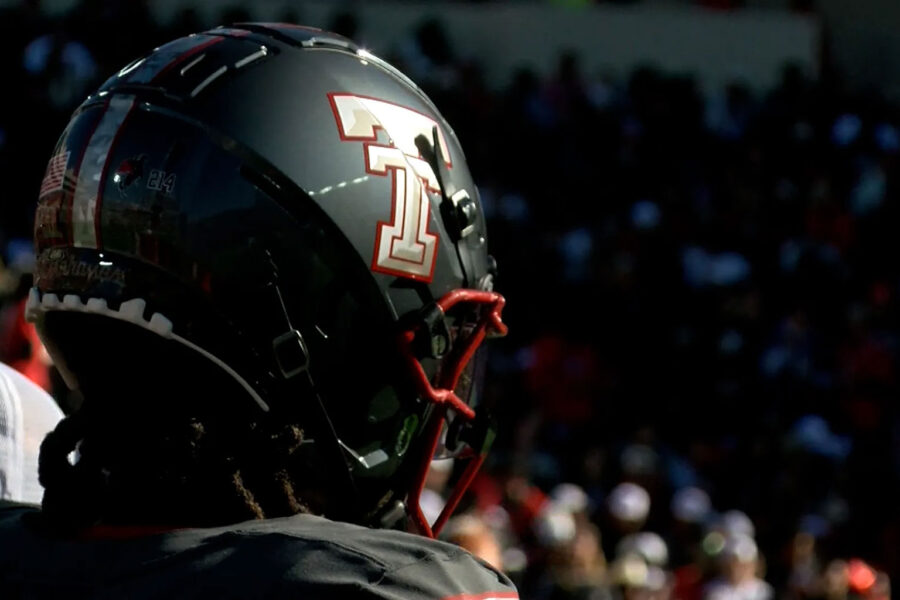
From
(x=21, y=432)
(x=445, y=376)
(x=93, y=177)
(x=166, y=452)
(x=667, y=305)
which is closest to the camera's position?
(x=166, y=452)

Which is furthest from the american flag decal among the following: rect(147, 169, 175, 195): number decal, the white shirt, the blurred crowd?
the blurred crowd

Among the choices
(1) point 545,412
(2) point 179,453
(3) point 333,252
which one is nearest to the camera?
(2) point 179,453

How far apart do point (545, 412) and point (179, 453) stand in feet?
29.1

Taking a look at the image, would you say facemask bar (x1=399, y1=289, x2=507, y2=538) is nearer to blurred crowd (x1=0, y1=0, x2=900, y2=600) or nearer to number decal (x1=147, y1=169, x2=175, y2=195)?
number decal (x1=147, y1=169, x2=175, y2=195)

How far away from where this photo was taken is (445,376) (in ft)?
6.49

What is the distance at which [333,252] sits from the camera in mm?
1842

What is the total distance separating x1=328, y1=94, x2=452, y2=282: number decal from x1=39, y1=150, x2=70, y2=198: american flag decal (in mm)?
336

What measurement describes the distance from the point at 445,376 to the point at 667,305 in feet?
32.4

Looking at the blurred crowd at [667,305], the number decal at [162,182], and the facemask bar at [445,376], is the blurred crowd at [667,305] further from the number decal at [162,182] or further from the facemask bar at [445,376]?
the number decal at [162,182]

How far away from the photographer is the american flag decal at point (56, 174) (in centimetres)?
190

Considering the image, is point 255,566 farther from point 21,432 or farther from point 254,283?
point 21,432

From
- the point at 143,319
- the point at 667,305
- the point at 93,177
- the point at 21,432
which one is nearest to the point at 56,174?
the point at 93,177

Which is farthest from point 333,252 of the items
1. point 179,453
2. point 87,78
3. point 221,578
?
point 87,78

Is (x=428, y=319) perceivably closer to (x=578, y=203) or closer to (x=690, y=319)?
(x=690, y=319)
